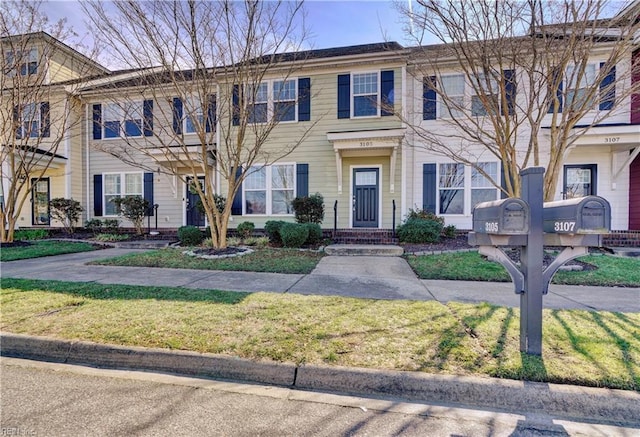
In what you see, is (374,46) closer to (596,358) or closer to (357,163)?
(357,163)

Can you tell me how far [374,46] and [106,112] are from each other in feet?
35.8

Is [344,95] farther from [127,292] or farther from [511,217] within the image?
[511,217]

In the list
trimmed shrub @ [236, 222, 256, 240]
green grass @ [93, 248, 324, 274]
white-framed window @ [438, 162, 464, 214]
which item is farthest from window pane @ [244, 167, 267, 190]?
white-framed window @ [438, 162, 464, 214]

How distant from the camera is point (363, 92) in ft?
35.2

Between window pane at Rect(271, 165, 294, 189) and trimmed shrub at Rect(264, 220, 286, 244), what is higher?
window pane at Rect(271, 165, 294, 189)

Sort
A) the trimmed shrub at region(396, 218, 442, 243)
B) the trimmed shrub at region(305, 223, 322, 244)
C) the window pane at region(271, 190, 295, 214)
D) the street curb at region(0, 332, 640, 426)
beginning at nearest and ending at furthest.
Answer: the street curb at region(0, 332, 640, 426) < the trimmed shrub at region(396, 218, 442, 243) < the trimmed shrub at region(305, 223, 322, 244) < the window pane at region(271, 190, 295, 214)

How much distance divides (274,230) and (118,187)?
8194 mm

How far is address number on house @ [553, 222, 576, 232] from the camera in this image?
2311 mm

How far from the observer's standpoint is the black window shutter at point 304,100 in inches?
433

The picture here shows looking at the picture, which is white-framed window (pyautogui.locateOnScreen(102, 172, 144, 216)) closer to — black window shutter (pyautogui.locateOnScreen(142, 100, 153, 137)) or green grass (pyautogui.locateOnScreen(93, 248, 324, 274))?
black window shutter (pyautogui.locateOnScreen(142, 100, 153, 137))

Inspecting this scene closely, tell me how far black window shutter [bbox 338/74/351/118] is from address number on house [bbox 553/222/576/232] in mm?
9135

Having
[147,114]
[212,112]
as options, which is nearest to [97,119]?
[147,114]

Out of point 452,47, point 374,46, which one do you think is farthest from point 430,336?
point 374,46

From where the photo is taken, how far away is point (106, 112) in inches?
497
